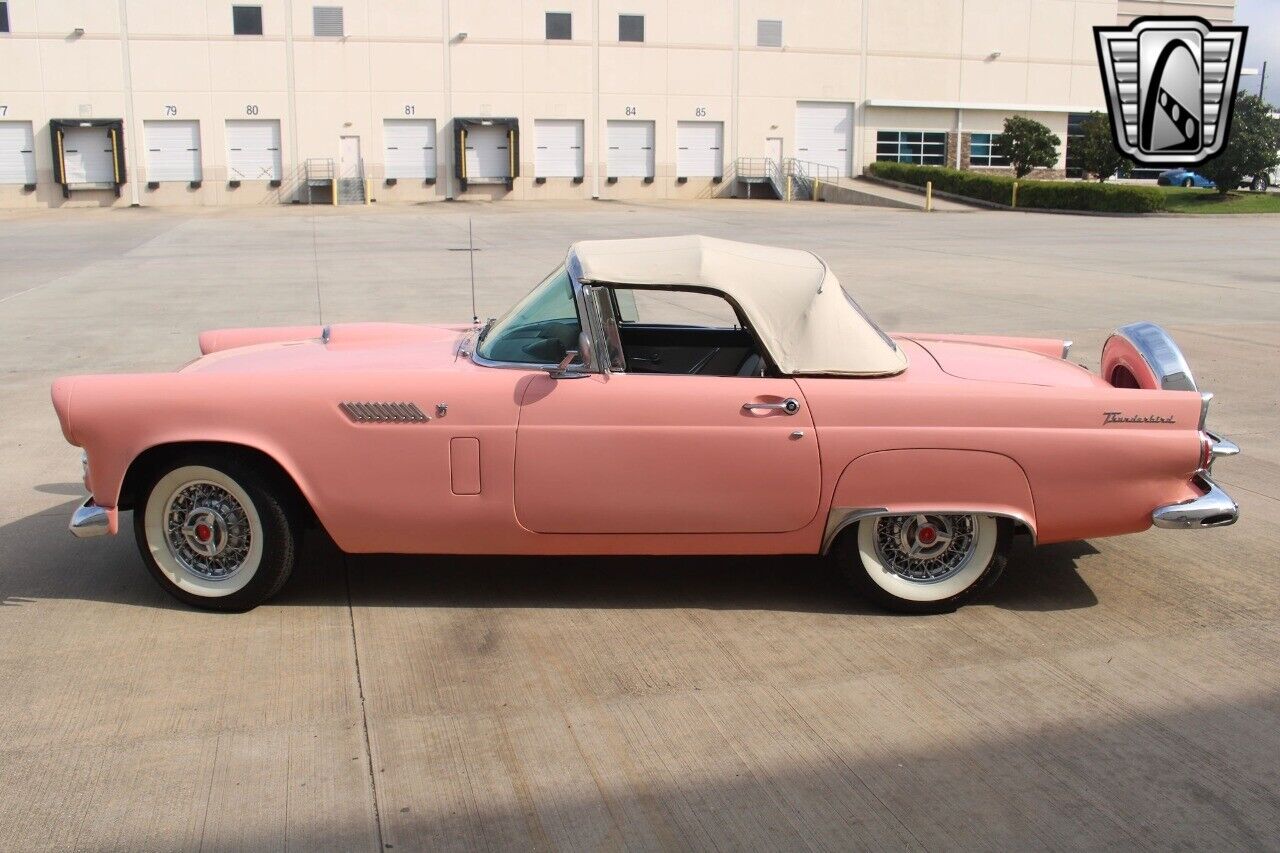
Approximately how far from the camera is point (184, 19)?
151ft

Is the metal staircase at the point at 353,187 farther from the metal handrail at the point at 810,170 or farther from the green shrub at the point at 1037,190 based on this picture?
the green shrub at the point at 1037,190

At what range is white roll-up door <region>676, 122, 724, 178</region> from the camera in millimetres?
51188

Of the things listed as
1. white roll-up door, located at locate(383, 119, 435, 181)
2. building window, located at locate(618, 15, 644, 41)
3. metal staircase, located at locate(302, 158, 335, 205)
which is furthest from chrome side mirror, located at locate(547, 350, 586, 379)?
building window, located at locate(618, 15, 644, 41)

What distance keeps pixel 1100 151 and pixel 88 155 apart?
38303 mm

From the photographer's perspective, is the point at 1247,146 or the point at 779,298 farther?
the point at 1247,146

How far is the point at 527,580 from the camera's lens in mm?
5254

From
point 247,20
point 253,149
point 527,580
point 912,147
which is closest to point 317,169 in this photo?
point 253,149

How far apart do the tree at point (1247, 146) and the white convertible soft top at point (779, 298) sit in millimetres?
41934

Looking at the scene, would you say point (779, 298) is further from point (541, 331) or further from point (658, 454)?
point (541, 331)

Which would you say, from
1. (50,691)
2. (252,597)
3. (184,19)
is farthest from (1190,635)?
(184,19)

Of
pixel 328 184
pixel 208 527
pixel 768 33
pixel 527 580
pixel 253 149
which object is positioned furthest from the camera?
pixel 768 33

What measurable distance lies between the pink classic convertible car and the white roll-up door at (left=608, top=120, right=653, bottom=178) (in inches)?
1849

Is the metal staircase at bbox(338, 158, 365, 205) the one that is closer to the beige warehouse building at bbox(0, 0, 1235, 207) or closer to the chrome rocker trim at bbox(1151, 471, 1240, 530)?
the beige warehouse building at bbox(0, 0, 1235, 207)

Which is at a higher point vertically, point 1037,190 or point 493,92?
point 493,92
